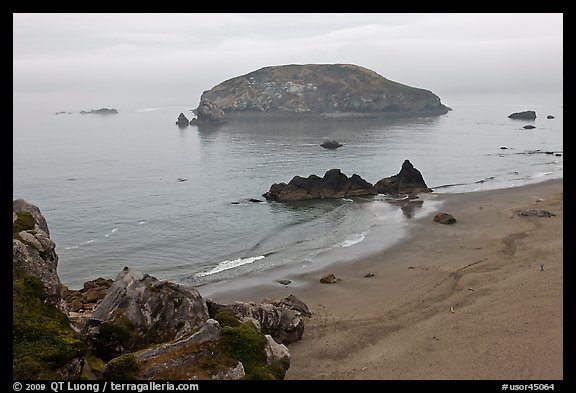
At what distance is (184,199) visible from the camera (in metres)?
64.7

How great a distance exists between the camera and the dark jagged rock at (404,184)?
65.1 metres

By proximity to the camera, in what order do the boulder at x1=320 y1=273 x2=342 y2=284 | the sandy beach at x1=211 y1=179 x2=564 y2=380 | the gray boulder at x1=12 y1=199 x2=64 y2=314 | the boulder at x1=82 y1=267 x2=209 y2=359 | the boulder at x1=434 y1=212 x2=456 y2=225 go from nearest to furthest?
1. the gray boulder at x1=12 y1=199 x2=64 y2=314
2. the boulder at x1=82 y1=267 x2=209 y2=359
3. the sandy beach at x1=211 y1=179 x2=564 y2=380
4. the boulder at x1=320 y1=273 x2=342 y2=284
5. the boulder at x1=434 y1=212 x2=456 y2=225

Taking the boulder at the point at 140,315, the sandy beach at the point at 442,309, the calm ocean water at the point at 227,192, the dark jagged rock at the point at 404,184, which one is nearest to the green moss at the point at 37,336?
the boulder at the point at 140,315

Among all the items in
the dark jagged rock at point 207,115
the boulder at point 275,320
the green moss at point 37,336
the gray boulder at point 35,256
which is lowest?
the boulder at point 275,320

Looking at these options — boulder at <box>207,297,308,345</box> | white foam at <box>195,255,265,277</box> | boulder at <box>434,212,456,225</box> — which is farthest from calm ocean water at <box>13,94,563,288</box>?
boulder at <box>207,297,308,345</box>

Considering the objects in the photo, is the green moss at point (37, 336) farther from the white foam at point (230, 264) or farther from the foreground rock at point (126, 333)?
the white foam at point (230, 264)

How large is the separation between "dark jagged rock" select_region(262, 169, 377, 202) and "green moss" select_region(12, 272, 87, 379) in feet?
154

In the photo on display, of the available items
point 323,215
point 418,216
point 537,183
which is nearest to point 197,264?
point 323,215

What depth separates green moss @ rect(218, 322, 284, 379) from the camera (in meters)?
15.5

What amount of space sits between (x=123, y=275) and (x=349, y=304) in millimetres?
14858

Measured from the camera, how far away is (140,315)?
17.2 meters

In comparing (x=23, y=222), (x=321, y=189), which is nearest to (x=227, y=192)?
(x=321, y=189)

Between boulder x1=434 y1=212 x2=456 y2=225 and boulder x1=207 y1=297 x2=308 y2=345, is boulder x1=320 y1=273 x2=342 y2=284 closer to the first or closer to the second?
boulder x1=207 y1=297 x2=308 y2=345

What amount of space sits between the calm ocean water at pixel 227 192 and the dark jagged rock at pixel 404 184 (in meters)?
3.53
